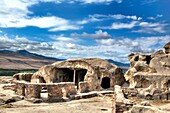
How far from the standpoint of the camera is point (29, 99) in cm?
2983

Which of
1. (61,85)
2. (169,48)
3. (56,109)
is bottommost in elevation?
(56,109)

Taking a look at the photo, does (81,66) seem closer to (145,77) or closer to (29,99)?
(145,77)

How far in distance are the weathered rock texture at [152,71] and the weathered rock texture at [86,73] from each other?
2.87m

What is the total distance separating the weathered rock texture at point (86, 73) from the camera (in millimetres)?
38250

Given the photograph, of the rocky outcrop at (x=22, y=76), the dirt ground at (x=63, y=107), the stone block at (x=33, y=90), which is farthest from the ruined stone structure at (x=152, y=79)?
the rocky outcrop at (x=22, y=76)

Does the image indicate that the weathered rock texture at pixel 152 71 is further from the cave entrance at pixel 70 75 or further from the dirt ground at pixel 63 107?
the cave entrance at pixel 70 75

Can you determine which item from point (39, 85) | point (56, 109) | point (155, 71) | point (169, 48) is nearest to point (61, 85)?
point (39, 85)

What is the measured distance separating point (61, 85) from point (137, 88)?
31.9ft

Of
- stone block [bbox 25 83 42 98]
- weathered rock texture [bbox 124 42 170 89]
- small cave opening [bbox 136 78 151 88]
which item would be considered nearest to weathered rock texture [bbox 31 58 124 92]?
weathered rock texture [bbox 124 42 170 89]

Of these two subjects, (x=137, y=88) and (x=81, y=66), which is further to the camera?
(x=81, y=66)

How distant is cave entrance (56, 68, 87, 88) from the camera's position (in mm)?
43625

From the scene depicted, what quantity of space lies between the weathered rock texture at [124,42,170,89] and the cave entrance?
290 inches

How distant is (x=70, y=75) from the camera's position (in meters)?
46.0

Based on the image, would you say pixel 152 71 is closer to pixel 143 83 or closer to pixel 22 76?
pixel 143 83
